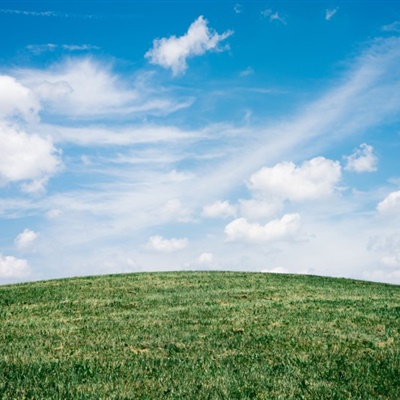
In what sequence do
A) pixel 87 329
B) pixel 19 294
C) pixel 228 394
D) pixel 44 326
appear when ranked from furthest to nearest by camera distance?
1. pixel 19 294
2. pixel 44 326
3. pixel 87 329
4. pixel 228 394

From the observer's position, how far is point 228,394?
9.51 metres

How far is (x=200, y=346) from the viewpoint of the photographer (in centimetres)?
1347

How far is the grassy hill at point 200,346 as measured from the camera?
9.99 m

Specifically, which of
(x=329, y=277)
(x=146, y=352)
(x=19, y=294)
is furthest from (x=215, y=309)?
(x=329, y=277)

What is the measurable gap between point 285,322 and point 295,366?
538cm

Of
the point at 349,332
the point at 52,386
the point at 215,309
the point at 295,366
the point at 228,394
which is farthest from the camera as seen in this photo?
the point at 215,309

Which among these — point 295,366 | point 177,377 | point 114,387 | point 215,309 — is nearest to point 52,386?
point 114,387

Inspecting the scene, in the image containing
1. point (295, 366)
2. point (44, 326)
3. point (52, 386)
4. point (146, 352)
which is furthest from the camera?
point (44, 326)

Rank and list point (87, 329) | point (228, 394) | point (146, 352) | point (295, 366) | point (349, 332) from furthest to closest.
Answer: point (87, 329) → point (349, 332) → point (146, 352) → point (295, 366) → point (228, 394)

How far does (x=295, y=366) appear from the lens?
37.7ft

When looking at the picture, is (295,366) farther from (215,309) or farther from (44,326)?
(44,326)

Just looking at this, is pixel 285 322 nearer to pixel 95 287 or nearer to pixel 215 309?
pixel 215 309

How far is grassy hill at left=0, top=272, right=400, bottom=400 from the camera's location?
393 inches

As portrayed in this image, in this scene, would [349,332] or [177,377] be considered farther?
[349,332]
